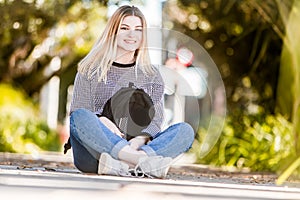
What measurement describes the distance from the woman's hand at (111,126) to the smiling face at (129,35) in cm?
28

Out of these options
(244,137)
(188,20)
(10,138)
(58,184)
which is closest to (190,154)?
(244,137)

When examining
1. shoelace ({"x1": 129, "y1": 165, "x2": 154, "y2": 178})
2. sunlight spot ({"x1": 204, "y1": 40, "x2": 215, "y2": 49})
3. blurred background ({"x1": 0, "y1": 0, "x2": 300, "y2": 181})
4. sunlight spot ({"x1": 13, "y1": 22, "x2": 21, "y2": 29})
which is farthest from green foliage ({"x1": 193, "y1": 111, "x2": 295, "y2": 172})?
shoelace ({"x1": 129, "y1": 165, "x2": 154, "y2": 178})

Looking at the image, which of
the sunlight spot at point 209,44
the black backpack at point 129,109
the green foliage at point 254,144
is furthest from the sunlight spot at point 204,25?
the black backpack at point 129,109

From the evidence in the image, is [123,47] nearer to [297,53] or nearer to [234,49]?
[297,53]

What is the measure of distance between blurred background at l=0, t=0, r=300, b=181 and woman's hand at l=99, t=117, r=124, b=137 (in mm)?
1285

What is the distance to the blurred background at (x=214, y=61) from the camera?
4.89 m

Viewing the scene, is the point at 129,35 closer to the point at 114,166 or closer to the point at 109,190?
the point at 114,166

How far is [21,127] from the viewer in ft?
22.2

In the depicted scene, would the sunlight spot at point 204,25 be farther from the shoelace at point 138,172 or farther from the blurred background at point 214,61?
the shoelace at point 138,172

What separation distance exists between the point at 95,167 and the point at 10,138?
3782 mm

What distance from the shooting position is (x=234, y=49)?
5957mm

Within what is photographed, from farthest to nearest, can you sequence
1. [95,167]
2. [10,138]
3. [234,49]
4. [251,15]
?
[10,138]
[234,49]
[251,15]
[95,167]

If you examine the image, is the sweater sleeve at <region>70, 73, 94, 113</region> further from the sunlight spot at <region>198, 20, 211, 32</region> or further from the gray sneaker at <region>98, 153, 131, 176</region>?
the sunlight spot at <region>198, 20, 211, 32</region>

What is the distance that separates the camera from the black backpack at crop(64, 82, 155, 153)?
279 centimetres
